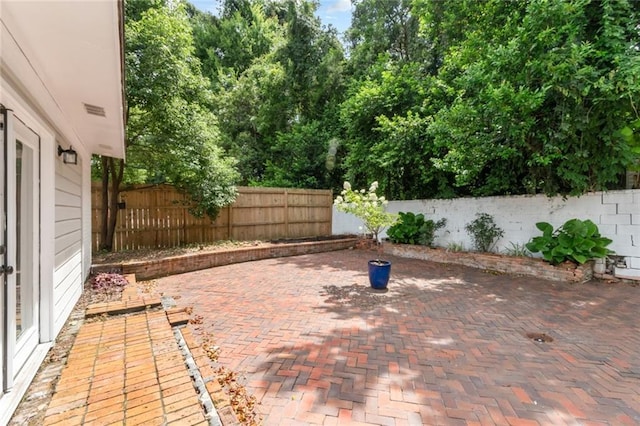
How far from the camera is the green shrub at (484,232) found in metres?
7.62

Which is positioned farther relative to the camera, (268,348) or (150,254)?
(150,254)

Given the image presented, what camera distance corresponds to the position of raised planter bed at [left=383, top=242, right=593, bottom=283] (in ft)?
19.3

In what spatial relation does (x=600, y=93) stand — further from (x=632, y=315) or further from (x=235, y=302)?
(x=235, y=302)

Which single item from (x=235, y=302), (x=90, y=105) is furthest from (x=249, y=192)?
(x=90, y=105)

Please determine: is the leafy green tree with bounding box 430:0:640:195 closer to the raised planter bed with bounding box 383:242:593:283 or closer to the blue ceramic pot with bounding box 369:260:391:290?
the raised planter bed with bounding box 383:242:593:283

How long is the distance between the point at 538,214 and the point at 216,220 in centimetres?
828

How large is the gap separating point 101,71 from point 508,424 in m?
3.77

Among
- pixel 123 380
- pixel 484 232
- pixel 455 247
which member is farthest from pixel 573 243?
pixel 123 380

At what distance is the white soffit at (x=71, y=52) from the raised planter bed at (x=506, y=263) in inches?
297

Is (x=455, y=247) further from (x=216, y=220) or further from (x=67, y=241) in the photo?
(x=67, y=241)

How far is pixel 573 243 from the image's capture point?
Result: 6016 millimetres

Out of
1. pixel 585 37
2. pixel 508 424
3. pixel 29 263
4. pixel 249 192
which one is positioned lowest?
pixel 508 424

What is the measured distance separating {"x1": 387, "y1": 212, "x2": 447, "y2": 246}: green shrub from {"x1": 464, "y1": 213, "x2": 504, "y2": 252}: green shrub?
106 centimetres

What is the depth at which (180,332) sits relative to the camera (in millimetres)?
3258
